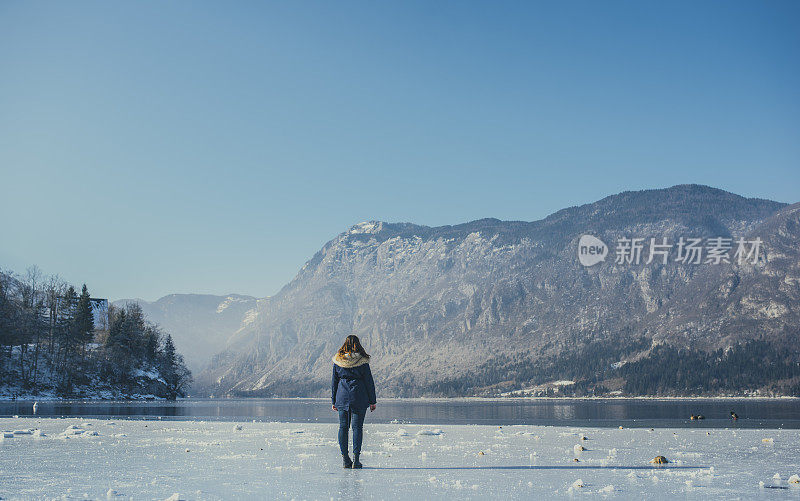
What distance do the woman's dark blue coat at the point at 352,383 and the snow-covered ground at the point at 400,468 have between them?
1633 mm

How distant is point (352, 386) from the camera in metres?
16.7

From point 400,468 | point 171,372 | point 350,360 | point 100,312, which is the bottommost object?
point 171,372

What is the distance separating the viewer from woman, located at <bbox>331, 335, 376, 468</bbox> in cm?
1662

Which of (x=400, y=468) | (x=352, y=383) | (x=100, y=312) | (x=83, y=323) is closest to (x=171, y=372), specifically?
(x=100, y=312)

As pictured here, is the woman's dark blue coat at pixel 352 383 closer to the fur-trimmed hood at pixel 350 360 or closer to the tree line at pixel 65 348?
the fur-trimmed hood at pixel 350 360

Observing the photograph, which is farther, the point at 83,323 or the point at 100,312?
the point at 100,312

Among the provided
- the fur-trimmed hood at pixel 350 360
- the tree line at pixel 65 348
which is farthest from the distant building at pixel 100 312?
the fur-trimmed hood at pixel 350 360

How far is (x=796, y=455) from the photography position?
58.3 ft

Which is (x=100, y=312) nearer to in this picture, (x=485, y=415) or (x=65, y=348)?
(x=65, y=348)

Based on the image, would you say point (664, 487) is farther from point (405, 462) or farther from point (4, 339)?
point (4, 339)

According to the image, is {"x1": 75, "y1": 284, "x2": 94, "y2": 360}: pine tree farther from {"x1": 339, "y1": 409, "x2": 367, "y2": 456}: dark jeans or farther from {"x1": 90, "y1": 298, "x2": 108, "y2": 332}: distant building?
{"x1": 339, "y1": 409, "x2": 367, "y2": 456}: dark jeans

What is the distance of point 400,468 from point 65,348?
138m

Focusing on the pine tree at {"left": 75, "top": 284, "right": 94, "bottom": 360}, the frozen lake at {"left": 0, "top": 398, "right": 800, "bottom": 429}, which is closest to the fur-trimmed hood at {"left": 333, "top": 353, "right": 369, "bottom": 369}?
the frozen lake at {"left": 0, "top": 398, "right": 800, "bottom": 429}

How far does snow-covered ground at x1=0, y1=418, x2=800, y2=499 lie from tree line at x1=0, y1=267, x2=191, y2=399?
112674 mm
